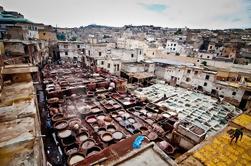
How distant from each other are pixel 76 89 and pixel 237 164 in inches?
797

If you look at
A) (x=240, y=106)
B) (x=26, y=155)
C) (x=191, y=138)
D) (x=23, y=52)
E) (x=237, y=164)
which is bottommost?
(x=240, y=106)

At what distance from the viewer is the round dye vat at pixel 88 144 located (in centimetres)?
1275

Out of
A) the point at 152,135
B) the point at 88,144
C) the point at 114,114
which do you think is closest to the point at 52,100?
the point at 114,114

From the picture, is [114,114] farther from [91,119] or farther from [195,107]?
[195,107]

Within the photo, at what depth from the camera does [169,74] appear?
37.2 meters

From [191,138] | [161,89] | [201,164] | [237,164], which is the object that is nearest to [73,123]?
[191,138]

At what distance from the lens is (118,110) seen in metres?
19.8

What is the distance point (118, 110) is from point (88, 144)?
24.1 feet

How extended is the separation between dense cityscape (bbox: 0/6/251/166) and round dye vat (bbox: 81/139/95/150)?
9 cm

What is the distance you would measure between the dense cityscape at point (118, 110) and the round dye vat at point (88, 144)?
9 cm

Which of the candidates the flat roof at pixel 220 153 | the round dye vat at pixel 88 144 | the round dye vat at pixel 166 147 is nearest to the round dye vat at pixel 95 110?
the round dye vat at pixel 88 144

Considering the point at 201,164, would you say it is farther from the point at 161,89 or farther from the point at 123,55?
the point at 123,55

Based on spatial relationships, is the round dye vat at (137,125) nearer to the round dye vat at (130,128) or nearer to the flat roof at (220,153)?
the round dye vat at (130,128)

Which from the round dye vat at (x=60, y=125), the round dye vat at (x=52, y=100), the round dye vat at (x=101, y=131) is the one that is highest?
the round dye vat at (x=52, y=100)
